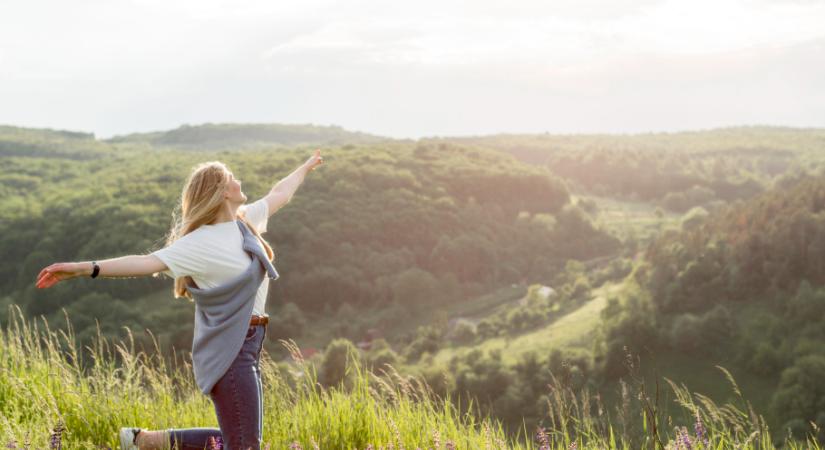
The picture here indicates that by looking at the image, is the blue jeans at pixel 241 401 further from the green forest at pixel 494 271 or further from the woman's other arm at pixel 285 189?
the woman's other arm at pixel 285 189

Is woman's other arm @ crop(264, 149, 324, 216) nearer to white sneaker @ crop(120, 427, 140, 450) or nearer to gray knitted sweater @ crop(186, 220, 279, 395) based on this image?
gray knitted sweater @ crop(186, 220, 279, 395)

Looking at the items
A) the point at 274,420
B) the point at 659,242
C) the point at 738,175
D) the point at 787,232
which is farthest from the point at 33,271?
the point at 738,175

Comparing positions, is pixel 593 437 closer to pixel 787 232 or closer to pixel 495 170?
pixel 787 232

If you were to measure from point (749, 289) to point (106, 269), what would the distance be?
68.8 meters

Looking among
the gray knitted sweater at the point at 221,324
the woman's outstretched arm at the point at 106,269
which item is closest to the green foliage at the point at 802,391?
the gray knitted sweater at the point at 221,324

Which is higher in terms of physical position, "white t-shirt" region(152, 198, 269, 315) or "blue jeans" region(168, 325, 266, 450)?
"white t-shirt" region(152, 198, 269, 315)

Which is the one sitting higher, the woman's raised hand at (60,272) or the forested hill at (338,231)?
the woman's raised hand at (60,272)

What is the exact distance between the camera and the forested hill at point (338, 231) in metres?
100

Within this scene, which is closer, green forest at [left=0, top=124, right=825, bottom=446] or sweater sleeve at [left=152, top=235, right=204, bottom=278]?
sweater sleeve at [left=152, top=235, right=204, bottom=278]

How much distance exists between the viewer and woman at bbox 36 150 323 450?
3.72 meters

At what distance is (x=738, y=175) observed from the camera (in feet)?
608

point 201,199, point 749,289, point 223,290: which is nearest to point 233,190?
point 201,199

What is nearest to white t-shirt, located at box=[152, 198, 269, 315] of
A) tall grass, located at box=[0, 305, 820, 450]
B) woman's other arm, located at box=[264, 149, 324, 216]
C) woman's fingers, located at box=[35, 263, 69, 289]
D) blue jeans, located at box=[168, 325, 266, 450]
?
blue jeans, located at box=[168, 325, 266, 450]

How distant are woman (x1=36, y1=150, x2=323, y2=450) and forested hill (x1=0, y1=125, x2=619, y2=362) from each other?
8327cm
